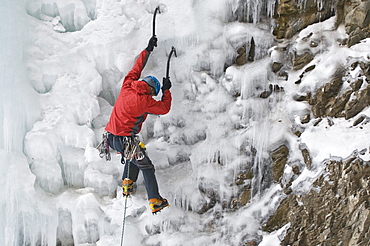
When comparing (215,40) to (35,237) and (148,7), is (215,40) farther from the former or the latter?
(35,237)

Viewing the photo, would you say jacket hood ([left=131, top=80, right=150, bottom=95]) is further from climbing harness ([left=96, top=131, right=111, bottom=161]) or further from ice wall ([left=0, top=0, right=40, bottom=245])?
ice wall ([left=0, top=0, right=40, bottom=245])

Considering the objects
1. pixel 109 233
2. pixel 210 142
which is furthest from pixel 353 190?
pixel 109 233

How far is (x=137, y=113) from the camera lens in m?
3.95

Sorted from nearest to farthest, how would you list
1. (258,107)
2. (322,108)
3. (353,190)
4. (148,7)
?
(353,190)
(322,108)
(258,107)
(148,7)

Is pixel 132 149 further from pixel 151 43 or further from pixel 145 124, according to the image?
pixel 151 43

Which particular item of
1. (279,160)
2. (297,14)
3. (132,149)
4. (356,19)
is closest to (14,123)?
(132,149)

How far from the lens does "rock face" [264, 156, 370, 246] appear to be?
3848 millimetres

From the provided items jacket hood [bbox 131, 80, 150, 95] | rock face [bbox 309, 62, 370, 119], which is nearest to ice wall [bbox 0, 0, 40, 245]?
jacket hood [bbox 131, 80, 150, 95]

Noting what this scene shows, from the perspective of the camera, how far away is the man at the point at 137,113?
391 cm

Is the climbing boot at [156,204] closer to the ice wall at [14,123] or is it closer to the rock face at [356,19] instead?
the ice wall at [14,123]

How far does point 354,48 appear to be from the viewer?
4055 mm

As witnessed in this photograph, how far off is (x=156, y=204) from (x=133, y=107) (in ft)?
3.57

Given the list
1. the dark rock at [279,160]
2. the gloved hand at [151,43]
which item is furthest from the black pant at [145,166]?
the dark rock at [279,160]

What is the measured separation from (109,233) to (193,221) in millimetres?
966
